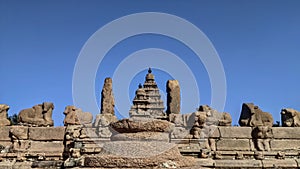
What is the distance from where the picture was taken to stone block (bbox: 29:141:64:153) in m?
11.2

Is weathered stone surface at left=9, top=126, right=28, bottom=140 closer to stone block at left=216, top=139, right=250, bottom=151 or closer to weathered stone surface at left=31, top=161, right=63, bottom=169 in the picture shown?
weathered stone surface at left=31, top=161, right=63, bottom=169

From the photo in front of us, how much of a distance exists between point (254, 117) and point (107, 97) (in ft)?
23.8

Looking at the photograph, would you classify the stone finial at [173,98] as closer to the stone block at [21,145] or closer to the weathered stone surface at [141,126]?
the stone block at [21,145]

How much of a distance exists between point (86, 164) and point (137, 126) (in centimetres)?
101

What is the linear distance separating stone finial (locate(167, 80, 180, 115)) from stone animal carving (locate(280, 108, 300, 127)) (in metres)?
4.38

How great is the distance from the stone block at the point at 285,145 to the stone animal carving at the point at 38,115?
25.6 feet

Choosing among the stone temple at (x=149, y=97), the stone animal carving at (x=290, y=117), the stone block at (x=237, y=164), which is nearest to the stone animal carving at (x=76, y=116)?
the stone block at (x=237, y=164)

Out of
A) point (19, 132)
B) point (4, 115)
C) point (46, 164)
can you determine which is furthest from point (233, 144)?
point (4, 115)

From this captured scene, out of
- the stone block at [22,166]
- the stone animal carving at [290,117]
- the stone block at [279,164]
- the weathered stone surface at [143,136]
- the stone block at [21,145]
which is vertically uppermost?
the stone animal carving at [290,117]

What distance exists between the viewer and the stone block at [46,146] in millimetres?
11180

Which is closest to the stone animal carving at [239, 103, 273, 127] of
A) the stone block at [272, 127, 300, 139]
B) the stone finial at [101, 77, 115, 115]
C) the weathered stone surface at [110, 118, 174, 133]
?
Answer: the stone block at [272, 127, 300, 139]

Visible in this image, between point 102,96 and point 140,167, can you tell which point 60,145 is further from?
point 140,167

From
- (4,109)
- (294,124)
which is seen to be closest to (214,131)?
(294,124)

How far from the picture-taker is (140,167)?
5.11 meters
